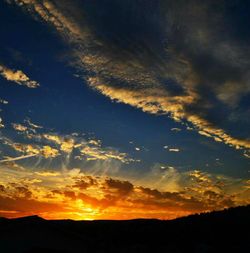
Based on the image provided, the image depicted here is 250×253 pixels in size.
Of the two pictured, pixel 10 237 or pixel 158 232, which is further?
pixel 158 232

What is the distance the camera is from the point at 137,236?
29.9 m

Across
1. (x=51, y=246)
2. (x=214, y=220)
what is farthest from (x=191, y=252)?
(x=51, y=246)

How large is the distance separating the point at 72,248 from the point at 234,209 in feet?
56.7

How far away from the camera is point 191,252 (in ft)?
82.1

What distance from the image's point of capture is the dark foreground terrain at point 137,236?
965 inches

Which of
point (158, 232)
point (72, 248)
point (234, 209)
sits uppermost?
point (234, 209)

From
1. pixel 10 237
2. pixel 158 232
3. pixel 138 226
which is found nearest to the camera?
pixel 10 237

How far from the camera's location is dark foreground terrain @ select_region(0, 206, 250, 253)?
965 inches

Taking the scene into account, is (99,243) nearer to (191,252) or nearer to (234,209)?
(191,252)

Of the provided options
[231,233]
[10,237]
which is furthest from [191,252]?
[10,237]

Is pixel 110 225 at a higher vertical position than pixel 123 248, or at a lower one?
higher

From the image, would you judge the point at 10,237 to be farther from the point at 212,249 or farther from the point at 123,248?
the point at 212,249

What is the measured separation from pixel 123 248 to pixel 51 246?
583 cm

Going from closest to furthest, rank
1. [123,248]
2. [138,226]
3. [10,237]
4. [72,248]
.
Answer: [10,237], [72,248], [123,248], [138,226]
